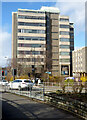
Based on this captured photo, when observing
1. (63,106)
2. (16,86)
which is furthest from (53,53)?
(63,106)

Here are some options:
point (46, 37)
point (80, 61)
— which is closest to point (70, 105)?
point (80, 61)

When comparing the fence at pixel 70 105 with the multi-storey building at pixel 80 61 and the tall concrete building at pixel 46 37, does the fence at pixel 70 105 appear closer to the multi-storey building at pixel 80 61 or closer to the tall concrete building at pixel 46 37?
the multi-storey building at pixel 80 61

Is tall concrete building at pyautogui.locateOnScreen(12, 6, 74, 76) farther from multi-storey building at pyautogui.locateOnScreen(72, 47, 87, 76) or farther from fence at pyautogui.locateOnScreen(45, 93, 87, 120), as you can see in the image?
fence at pyautogui.locateOnScreen(45, 93, 87, 120)

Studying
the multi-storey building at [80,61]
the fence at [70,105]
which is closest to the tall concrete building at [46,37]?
the multi-storey building at [80,61]

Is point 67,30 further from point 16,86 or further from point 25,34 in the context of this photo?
point 16,86

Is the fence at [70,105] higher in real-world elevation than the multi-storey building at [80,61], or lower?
lower

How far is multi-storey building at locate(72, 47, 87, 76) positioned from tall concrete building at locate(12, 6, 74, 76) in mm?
6808

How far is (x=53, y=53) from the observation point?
80.2 m

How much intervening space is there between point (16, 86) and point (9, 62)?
38.1 m

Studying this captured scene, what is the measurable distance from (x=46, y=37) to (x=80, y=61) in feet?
66.6

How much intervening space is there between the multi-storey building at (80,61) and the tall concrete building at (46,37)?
6808 mm

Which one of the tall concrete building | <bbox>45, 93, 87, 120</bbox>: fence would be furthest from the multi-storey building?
<bbox>45, 93, 87, 120</bbox>: fence

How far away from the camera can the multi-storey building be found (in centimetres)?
6234

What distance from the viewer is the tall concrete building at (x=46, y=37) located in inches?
2889
